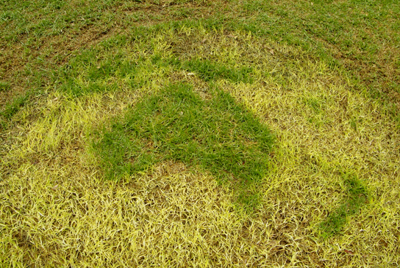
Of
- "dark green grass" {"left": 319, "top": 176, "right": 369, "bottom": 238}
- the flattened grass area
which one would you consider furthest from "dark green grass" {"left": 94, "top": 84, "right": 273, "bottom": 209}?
"dark green grass" {"left": 319, "top": 176, "right": 369, "bottom": 238}

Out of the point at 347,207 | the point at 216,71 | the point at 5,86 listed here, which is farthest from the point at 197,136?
the point at 5,86

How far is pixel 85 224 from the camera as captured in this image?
96.9 inches

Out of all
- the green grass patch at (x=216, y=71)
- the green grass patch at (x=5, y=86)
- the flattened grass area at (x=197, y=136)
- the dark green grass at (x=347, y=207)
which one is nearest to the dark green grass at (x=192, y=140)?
the flattened grass area at (x=197, y=136)

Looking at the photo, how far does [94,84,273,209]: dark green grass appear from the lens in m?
2.79

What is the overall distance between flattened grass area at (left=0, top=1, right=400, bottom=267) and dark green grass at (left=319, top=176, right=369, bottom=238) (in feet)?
0.04

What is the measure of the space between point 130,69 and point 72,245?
6.58 ft

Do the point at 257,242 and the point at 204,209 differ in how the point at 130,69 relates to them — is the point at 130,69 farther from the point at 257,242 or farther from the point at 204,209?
the point at 257,242

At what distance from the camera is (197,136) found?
9.88ft

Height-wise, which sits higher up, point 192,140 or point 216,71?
point 216,71

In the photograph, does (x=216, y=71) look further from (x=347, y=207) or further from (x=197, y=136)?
(x=347, y=207)

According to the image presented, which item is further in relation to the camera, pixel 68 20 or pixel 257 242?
pixel 68 20

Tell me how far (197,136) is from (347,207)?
4.92 ft

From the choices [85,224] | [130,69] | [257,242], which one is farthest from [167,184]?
[130,69]

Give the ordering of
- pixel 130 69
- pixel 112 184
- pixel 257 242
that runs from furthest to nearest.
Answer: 1. pixel 130 69
2. pixel 112 184
3. pixel 257 242
